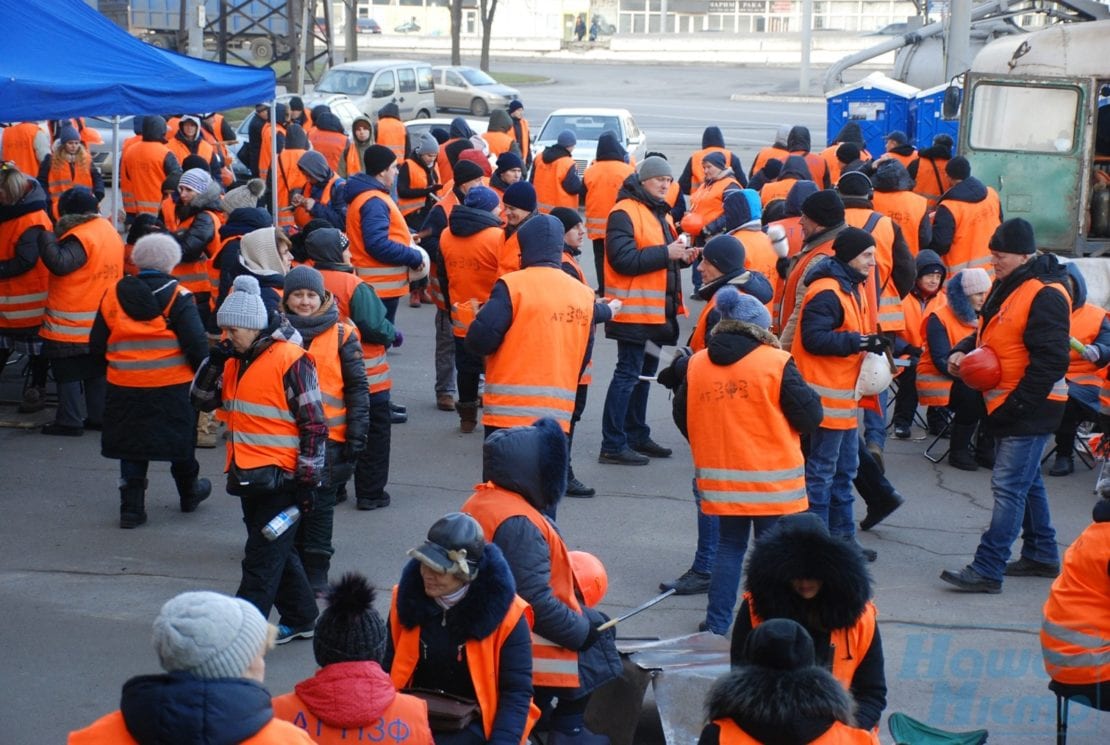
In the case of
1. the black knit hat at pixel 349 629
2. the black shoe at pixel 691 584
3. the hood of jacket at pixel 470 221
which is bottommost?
the black shoe at pixel 691 584

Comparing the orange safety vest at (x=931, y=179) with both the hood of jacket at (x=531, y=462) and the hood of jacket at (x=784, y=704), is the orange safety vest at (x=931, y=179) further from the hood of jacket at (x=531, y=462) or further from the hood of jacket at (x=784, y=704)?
the hood of jacket at (x=784, y=704)

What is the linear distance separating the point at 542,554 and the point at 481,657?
0.54 metres

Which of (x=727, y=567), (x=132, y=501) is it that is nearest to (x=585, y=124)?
(x=132, y=501)

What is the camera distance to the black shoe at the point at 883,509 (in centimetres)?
811

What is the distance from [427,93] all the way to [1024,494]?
29.2m

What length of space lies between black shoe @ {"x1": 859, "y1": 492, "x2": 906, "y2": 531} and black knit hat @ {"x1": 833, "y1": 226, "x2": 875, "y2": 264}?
1641 millimetres

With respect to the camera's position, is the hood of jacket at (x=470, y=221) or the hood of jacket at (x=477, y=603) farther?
the hood of jacket at (x=470, y=221)

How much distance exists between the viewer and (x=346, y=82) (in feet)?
106

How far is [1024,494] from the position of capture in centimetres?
719

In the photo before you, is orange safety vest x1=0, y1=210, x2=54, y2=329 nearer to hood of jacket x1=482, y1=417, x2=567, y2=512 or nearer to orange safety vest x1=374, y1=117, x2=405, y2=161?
hood of jacket x1=482, y1=417, x2=567, y2=512

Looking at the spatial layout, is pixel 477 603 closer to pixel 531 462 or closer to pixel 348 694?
pixel 348 694

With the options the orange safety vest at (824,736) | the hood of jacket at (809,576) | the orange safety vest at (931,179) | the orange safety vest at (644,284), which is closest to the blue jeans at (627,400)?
the orange safety vest at (644,284)

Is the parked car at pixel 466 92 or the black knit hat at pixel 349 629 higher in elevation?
the parked car at pixel 466 92

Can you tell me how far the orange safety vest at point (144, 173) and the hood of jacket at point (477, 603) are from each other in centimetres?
1108
